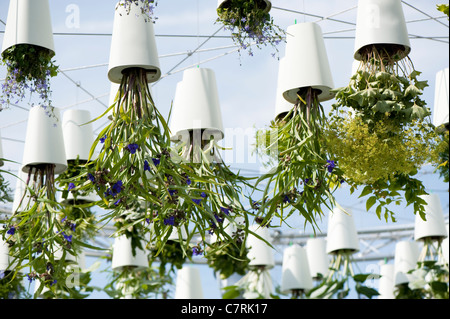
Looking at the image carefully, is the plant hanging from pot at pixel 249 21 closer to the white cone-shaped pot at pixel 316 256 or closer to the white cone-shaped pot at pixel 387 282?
the white cone-shaped pot at pixel 316 256

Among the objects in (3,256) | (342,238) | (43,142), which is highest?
(43,142)

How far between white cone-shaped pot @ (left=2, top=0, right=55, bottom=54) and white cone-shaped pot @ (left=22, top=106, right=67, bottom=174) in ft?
1.43

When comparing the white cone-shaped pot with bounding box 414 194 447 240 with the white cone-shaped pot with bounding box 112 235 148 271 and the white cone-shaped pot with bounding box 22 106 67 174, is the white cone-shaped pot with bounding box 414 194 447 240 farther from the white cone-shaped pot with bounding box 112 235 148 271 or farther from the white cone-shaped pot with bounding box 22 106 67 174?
the white cone-shaped pot with bounding box 22 106 67 174

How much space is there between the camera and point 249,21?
2.58m

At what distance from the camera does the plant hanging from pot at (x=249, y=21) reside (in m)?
2.58

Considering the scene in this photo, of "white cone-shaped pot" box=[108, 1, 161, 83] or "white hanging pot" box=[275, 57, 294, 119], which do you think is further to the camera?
"white hanging pot" box=[275, 57, 294, 119]

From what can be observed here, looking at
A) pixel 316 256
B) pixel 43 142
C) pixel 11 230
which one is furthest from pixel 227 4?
pixel 316 256

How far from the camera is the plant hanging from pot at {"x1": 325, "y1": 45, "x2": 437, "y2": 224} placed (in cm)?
239

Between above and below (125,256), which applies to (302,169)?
above

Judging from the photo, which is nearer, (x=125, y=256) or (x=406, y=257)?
(x=125, y=256)

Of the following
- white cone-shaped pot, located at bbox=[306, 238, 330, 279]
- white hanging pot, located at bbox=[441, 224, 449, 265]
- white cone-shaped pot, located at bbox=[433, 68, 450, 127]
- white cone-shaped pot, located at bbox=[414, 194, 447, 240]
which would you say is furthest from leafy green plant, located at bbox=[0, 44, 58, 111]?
white hanging pot, located at bbox=[441, 224, 449, 265]

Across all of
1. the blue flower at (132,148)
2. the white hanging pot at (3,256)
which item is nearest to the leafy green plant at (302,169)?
the blue flower at (132,148)

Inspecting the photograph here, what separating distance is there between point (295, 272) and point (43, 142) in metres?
2.54

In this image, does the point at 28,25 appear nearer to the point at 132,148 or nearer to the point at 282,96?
the point at 132,148
